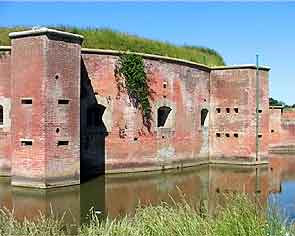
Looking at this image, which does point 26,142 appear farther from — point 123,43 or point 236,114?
point 236,114

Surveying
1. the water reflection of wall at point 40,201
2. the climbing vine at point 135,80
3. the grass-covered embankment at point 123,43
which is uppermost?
the grass-covered embankment at point 123,43

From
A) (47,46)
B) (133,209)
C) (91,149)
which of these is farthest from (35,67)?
(133,209)

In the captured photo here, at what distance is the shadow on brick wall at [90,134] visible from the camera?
47.6 feet

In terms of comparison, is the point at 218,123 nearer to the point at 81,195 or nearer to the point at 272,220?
the point at 81,195

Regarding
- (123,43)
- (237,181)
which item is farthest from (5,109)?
(237,181)

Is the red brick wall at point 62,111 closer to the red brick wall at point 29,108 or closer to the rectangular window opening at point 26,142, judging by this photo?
the red brick wall at point 29,108

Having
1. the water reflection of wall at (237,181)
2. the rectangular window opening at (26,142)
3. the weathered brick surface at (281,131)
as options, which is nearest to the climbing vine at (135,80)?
the water reflection of wall at (237,181)

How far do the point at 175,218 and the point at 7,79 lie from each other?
10.4 meters

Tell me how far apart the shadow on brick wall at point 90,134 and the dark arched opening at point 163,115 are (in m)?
2.94

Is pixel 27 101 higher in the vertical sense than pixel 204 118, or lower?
higher

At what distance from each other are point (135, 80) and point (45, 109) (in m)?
4.40

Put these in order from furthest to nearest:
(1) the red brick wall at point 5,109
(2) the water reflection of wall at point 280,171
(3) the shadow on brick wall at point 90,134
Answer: (3) the shadow on brick wall at point 90,134, (1) the red brick wall at point 5,109, (2) the water reflection of wall at point 280,171

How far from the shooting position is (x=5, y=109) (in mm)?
14195

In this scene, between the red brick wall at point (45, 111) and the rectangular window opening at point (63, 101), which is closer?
the red brick wall at point (45, 111)
